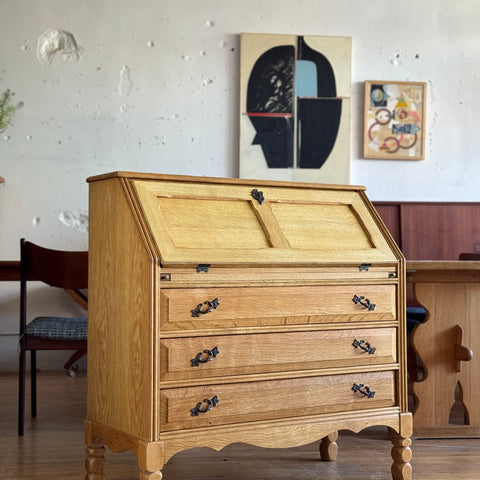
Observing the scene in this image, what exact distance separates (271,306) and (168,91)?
3.67 meters

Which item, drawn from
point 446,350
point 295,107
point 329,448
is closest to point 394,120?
point 295,107

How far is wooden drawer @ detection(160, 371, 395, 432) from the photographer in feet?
7.74

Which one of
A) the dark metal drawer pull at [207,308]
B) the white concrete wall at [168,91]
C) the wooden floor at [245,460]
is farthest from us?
the white concrete wall at [168,91]

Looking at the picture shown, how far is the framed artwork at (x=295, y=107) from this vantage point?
5.85m

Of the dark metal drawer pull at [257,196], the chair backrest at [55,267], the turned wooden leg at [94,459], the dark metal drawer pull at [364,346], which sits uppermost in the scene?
the dark metal drawer pull at [257,196]

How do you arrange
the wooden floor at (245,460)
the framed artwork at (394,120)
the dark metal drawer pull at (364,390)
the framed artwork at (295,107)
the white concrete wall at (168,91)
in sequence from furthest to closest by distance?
the framed artwork at (394,120) < the framed artwork at (295,107) < the white concrete wall at (168,91) < the wooden floor at (245,460) < the dark metal drawer pull at (364,390)

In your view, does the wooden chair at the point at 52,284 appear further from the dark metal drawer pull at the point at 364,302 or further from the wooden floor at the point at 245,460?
the dark metal drawer pull at the point at 364,302

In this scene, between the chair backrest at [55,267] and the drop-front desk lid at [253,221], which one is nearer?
the drop-front desk lid at [253,221]

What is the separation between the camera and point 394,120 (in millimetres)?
6043

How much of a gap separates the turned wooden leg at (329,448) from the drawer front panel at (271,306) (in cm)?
67

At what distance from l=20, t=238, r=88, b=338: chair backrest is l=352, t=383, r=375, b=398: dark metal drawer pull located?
1.53 m

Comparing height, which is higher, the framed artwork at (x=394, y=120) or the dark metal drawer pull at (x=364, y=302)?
the framed artwork at (x=394, y=120)

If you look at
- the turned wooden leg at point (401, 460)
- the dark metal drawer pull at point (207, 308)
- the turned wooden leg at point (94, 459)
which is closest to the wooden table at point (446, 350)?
the turned wooden leg at point (401, 460)

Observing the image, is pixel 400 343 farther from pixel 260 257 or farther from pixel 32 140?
pixel 32 140
